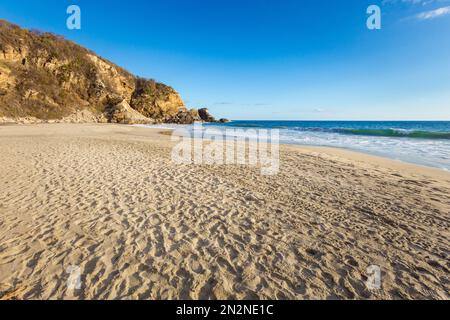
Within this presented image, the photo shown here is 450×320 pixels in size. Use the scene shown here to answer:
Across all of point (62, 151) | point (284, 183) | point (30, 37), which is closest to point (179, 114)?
point (30, 37)

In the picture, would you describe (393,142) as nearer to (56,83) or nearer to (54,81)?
(56,83)

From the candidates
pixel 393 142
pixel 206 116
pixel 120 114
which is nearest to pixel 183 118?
pixel 120 114

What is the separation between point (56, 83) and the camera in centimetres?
4038

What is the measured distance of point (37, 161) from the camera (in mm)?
9742

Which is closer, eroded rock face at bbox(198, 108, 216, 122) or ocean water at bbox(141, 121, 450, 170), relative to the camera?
ocean water at bbox(141, 121, 450, 170)

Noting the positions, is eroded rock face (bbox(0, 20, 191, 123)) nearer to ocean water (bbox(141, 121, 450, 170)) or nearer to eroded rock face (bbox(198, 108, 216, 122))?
eroded rock face (bbox(198, 108, 216, 122))

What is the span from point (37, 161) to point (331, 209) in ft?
39.4

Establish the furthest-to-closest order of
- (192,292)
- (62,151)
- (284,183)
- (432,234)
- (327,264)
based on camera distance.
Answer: (62,151), (284,183), (432,234), (327,264), (192,292)

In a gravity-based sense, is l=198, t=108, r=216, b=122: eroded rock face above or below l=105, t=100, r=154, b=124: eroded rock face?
above

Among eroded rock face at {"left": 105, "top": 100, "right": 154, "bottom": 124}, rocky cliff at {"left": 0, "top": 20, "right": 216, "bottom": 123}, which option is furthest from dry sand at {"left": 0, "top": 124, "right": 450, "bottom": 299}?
eroded rock face at {"left": 105, "top": 100, "right": 154, "bottom": 124}

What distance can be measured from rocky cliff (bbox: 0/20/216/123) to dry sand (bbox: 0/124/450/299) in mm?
36346

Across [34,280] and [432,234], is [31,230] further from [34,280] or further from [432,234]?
[432,234]

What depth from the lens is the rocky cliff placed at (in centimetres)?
3450

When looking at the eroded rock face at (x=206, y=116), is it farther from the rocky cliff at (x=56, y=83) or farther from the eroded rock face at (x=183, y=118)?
the rocky cliff at (x=56, y=83)
